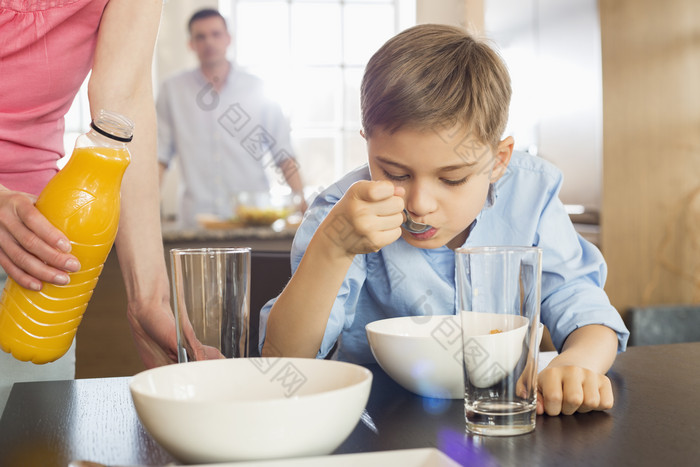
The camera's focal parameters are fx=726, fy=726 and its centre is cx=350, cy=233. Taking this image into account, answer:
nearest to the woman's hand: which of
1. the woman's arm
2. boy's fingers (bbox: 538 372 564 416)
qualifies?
the woman's arm

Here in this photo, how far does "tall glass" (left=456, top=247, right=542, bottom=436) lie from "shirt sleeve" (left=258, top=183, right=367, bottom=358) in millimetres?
449

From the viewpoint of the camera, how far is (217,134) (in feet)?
13.3

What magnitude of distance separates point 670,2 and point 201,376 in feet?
12.0

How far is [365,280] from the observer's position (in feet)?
4.06

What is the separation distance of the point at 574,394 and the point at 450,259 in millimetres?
545

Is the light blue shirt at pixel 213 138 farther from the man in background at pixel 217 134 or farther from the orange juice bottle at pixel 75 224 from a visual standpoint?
the orange juice bottle at pixel 75 224

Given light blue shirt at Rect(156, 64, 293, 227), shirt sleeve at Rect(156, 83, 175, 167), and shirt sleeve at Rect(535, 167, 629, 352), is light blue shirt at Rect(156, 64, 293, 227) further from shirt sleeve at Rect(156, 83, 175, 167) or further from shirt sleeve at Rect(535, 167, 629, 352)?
shirt sleeve at Rect(535, 167, 629, 352)

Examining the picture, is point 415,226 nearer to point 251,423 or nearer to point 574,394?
point 574,394

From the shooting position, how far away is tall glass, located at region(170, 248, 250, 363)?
683 millimetres

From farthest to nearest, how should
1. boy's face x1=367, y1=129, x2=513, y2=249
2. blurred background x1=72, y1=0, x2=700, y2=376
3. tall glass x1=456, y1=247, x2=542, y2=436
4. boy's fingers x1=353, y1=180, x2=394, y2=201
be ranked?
1. blurred background x1=72, y1=0, x2=700, y2=376
2. boy's face x1=367, y1=129, x2=513, y2=249
3. boy's fingers x1=353, y1=180, x2=394, y2=201
4. tall glass x1=456, y1=247, x2=542, y2=436

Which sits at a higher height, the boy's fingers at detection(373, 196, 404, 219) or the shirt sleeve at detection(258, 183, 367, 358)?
the boy's fingers at detection(373, 196, 404, 219)

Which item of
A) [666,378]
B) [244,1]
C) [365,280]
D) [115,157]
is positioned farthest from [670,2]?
[115,157]

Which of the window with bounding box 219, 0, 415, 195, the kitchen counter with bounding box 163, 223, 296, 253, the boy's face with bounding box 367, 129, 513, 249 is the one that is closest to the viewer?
the boy's face with bounding box 367, 129, 513, 249

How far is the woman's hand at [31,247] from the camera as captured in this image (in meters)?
0.76
